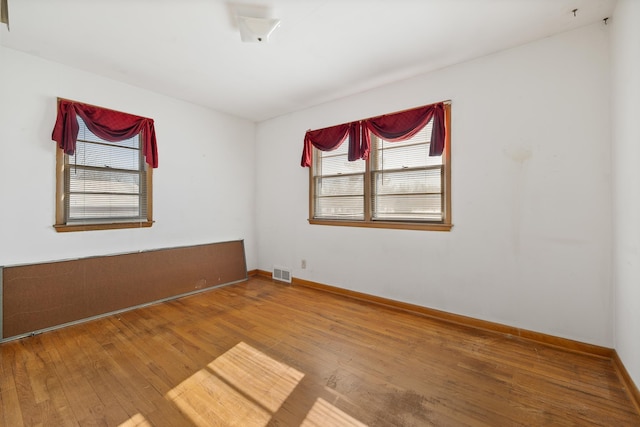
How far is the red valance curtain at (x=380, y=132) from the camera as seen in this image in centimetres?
297

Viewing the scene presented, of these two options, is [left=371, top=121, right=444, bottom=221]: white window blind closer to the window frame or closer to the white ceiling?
the white ceiling

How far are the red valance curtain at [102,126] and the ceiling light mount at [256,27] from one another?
78.4 inches

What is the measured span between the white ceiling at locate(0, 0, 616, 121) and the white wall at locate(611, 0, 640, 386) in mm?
434

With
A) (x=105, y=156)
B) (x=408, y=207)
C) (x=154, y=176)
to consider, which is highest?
(x=105, y=156)

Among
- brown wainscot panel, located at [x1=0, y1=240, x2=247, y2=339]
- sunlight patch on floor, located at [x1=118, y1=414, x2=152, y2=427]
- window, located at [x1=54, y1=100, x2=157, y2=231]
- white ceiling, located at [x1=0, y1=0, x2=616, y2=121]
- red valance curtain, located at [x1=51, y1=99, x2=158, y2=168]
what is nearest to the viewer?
sunlight patch on floor, located at [x1=118, y1=414, x2=152, y2=427]

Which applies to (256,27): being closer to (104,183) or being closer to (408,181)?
(408,181)

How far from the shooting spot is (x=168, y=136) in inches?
149

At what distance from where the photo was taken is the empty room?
183cm

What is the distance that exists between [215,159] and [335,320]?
3.11 m

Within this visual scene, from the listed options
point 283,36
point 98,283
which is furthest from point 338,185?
point 98,283

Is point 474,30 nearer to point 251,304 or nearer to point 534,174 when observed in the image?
point 534,174

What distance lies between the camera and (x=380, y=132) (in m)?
3.37

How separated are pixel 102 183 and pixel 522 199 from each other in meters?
4.64

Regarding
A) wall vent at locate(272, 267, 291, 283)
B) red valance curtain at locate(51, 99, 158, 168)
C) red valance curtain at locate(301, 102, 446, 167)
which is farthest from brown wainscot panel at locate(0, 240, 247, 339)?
red valance curtain at locate(301, 102, 446, 167)
